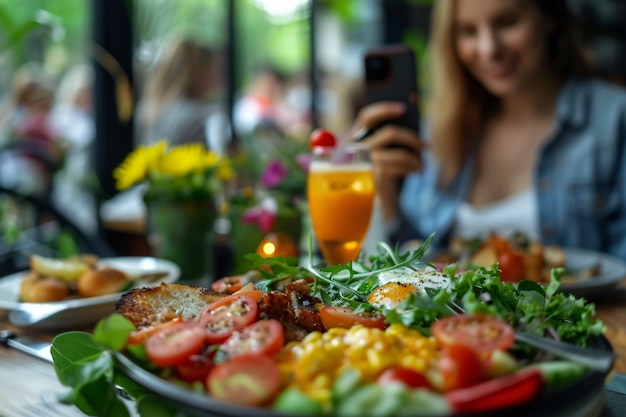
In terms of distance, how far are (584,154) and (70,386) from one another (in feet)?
7.10

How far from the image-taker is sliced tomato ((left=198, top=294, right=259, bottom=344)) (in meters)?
0.66

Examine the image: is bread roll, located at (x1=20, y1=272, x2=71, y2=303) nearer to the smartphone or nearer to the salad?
the salad

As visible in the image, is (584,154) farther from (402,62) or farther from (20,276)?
(20,276)

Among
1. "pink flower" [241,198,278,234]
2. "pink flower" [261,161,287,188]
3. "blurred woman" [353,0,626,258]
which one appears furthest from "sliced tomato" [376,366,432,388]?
"blurred woman" [353,0,626,258]

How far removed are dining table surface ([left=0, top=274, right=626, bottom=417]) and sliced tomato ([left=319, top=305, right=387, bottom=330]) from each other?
0.24m

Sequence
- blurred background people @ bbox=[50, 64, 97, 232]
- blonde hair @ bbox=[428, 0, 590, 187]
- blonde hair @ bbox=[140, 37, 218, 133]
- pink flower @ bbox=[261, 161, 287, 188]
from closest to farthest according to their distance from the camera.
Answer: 1. pink flower @ bbox=[261, 161, 287, 188]
2. blonde hair @ bbox=[428, 0, 590, 187]
3. blonde hair @ bbox=[140, 37, 218, 133]
4. blurred background people @ bbox=[50, 64, 97, 232]

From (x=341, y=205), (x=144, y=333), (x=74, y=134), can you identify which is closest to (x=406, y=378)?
(x=144, y=333)

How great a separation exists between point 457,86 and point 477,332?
2.04 metres

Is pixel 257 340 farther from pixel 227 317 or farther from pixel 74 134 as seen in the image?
pixel 74 134

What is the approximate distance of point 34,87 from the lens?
193 inches

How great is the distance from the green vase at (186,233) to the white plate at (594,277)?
2.58 ft

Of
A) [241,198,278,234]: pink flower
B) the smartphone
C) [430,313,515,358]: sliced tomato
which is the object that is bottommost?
[241,198,278,234]: pink flower

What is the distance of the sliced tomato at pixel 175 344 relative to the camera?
0.60 meters

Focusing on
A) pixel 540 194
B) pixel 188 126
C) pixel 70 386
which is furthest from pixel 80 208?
pixel 70 386
